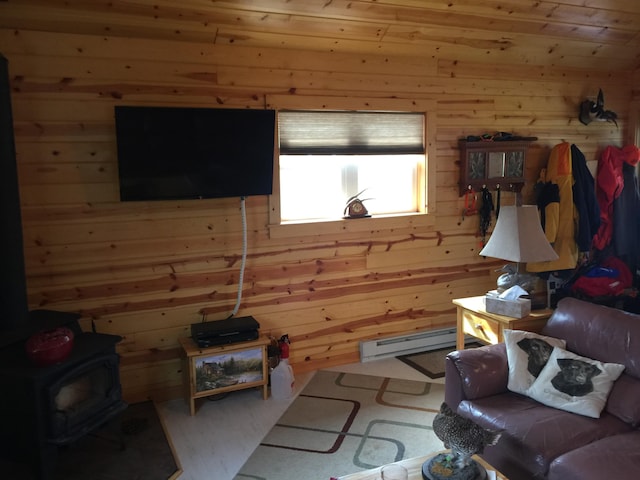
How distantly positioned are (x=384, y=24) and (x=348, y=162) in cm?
97

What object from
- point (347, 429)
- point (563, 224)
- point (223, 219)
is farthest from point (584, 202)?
point (223, 219)

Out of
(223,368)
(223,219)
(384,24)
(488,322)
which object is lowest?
(223,368)

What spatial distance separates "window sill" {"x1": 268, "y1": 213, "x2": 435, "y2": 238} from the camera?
3713mm

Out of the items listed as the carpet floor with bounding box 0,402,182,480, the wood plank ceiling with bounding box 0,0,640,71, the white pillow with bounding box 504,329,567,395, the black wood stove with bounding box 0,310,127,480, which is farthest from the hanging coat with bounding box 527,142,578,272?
the black wood stove with bounding box 0,310,127,480

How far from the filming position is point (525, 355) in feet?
8.94

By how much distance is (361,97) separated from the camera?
380 cm

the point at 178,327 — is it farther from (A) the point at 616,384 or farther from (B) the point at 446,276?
(A) the point at 616,384

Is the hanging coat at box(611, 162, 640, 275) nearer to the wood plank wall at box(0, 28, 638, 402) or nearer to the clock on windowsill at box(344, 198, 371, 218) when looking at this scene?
the wood plank wall at box(0, 28, 638, 402)

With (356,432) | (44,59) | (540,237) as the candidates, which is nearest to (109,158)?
(44,59)

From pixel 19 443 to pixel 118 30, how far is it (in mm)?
2219

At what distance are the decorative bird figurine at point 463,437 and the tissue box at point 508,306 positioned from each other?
1.23 m

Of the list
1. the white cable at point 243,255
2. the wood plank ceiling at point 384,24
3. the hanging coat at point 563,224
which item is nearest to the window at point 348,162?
the white cable at point 243,255

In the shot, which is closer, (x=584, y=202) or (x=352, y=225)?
(x=352, y=225)

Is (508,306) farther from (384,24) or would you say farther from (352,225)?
(384,24)
